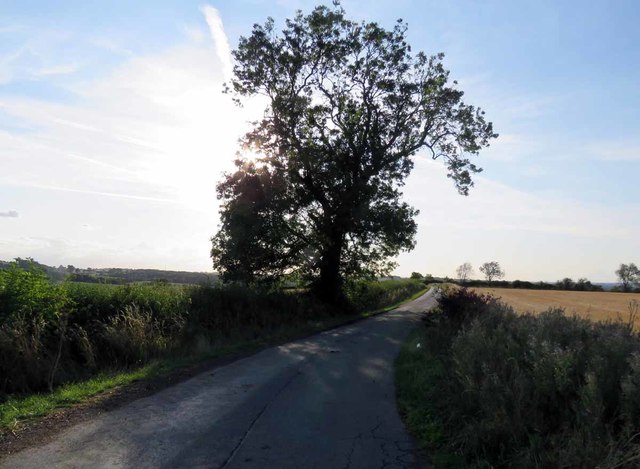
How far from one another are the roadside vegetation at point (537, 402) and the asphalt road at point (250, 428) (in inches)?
24.9

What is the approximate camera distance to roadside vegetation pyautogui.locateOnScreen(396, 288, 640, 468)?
490 cm

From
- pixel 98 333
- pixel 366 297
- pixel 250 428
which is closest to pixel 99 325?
pixel 98 333

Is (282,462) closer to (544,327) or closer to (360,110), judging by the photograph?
(544,327)

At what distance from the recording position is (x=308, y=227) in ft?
104

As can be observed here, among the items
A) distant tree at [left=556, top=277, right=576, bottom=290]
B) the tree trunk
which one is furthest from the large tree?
distant tree at [left=556, top=277, right=576, bottom=290]

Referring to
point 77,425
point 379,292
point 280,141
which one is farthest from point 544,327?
point 379,292

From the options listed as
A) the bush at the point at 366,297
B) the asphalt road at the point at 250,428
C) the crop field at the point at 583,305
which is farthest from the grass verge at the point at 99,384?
the bush at the point at 366,297

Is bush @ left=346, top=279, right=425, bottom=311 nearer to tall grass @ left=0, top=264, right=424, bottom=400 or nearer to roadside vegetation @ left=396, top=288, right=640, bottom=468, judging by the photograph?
tall grass @ left=0, top=264, right=424, bottom=400

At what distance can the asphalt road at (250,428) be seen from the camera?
18.8 ft

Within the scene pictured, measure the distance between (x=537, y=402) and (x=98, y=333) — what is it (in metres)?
11.4

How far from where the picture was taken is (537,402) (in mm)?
5918

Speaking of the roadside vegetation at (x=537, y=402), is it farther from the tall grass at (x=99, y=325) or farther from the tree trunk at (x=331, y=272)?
the tree trunk at (x=331, y=272)

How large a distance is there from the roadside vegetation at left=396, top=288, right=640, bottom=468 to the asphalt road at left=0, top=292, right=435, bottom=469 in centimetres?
63

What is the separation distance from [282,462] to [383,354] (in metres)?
9.23
